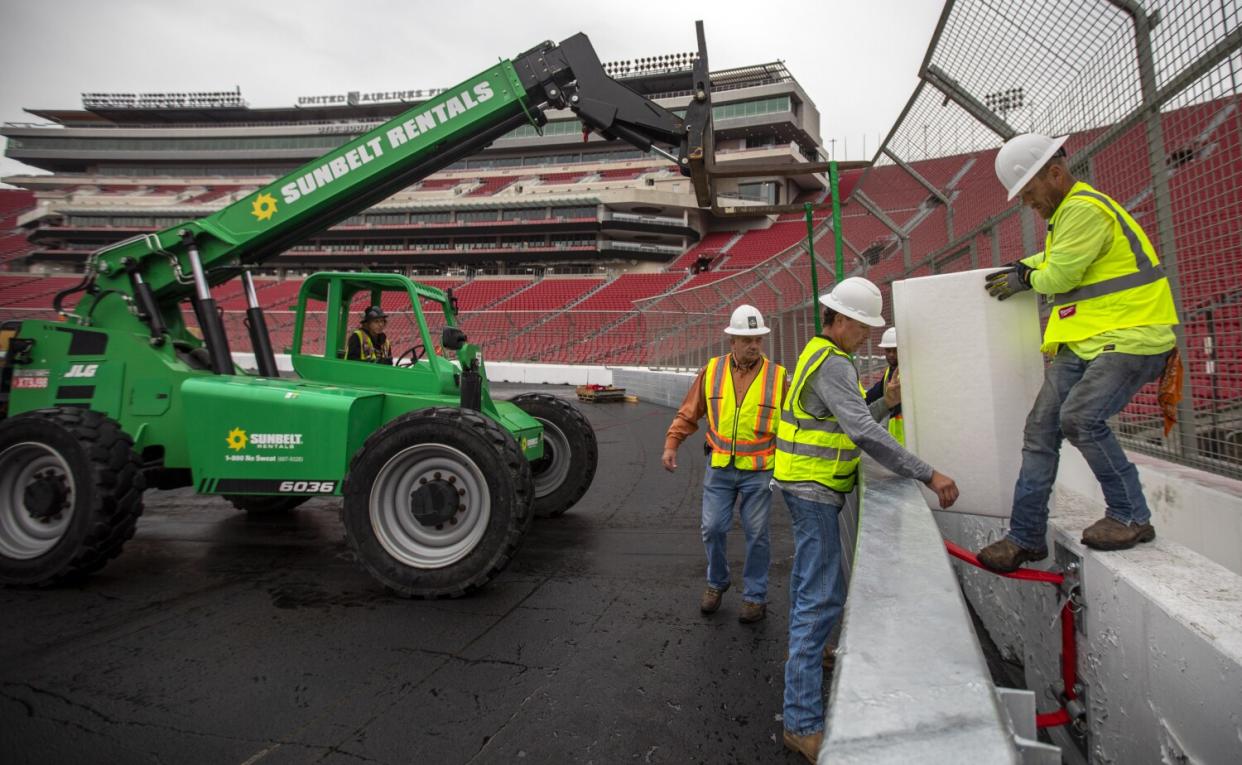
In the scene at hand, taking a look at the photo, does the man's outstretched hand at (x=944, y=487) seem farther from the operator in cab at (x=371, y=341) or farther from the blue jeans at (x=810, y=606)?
the operator in cab at (x=371, y=341)

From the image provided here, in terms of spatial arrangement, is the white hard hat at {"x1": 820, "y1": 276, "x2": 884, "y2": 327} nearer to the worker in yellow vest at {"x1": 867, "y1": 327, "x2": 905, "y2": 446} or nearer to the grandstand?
the worker in yellow vest at {"x1": 867, "y1": 327, "x2": 905, "y2": 446}

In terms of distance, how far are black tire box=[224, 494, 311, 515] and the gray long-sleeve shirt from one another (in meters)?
4.81

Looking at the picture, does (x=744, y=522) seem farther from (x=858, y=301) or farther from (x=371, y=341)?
(x=371, y=341)

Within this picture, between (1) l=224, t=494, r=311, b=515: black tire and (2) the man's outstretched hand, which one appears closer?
(2) the man's outstretched hand

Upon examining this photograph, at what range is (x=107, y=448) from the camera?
159 inches

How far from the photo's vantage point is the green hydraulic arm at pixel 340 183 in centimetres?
491

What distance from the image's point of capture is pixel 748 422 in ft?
11.8

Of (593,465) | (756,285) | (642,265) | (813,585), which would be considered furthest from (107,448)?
(642,265)

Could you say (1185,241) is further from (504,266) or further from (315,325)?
(504,266)

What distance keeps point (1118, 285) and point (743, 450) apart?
1.84 m

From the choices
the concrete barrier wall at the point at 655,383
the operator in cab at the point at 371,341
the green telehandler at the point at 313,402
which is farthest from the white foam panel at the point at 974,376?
the concrete barrier wall at the point at 655,383

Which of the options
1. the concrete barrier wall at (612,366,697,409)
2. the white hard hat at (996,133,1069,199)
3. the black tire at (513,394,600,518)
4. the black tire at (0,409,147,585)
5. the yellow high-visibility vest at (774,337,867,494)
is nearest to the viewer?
the white hard hat at (996,133,1069,199)

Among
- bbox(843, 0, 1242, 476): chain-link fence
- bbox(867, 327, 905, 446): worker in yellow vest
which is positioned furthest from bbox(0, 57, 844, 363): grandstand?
bbox(843, 0, 1242, 476): chain-link fence

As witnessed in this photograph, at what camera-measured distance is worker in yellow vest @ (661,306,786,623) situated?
353 cm
